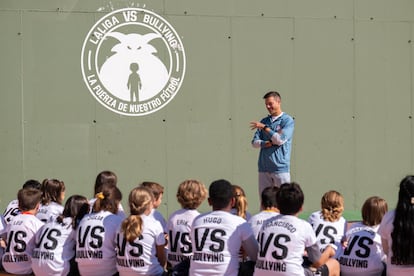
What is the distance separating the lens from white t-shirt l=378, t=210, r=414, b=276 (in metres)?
5.03

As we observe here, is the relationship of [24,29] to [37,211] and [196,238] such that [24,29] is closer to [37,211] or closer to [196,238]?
[37,211]

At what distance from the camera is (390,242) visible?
5.04 metres

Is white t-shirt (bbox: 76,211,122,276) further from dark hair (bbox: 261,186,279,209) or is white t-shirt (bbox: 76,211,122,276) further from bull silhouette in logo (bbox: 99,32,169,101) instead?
bull silhouette in logo (bbox: 99,32,169,101)

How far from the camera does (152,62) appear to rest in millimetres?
9023

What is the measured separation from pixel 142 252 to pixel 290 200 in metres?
1.20

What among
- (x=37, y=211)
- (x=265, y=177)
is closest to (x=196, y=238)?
(x=37, y=211)

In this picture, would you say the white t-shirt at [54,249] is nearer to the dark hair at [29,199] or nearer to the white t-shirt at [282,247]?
the dark hair at [29,199]

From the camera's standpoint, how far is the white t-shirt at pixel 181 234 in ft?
18.3

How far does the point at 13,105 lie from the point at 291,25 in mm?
3676

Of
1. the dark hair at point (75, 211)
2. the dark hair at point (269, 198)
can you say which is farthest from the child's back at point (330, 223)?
the dark hair at point (75, 211)

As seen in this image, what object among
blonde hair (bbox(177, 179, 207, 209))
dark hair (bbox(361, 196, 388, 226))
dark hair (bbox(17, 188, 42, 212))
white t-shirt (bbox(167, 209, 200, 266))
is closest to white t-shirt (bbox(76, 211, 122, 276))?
white t-shirt (bbox(167, 209, 200, 266))

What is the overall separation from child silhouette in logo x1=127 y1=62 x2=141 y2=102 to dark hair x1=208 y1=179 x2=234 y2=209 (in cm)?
395

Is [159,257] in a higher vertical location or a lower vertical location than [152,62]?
lower

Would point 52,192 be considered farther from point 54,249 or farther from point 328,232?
point 328,232
